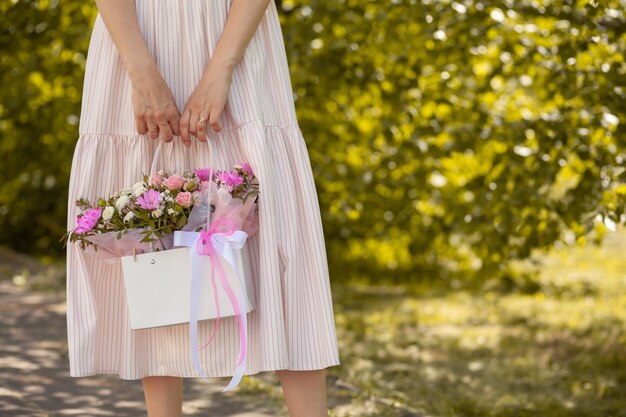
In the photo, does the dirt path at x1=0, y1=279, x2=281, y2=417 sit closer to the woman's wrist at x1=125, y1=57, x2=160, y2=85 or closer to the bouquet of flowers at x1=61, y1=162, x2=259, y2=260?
the bouquet of flowers at x1=61, y1=162, x2=259, y2=260

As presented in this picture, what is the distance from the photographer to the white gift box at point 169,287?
1.95 meters

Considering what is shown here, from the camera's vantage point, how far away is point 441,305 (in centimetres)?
682

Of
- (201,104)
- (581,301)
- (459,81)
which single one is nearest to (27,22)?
(459,81)

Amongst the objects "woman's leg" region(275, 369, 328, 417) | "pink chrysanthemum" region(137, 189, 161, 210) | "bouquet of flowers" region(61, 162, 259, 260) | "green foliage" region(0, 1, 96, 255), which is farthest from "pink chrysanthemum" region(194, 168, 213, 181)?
"green foliage" region(0, 1, 96, 255)

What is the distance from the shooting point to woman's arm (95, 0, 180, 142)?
Answer: 2051mm

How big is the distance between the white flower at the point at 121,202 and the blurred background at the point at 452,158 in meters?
1.56

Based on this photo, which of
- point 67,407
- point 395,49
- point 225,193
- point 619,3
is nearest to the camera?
point 225,193

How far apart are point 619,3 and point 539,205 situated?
91 centimetres

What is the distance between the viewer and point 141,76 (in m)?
2.05

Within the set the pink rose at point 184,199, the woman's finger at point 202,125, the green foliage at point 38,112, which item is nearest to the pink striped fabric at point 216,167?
the woman's finger at point 202,125

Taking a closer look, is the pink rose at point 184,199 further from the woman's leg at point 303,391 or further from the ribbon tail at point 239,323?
the woman's leg at point 303,391

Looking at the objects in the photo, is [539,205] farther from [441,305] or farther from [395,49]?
[441,305]

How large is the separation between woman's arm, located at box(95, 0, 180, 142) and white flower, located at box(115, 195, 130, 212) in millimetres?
185

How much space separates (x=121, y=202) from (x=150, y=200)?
0.06 meters
